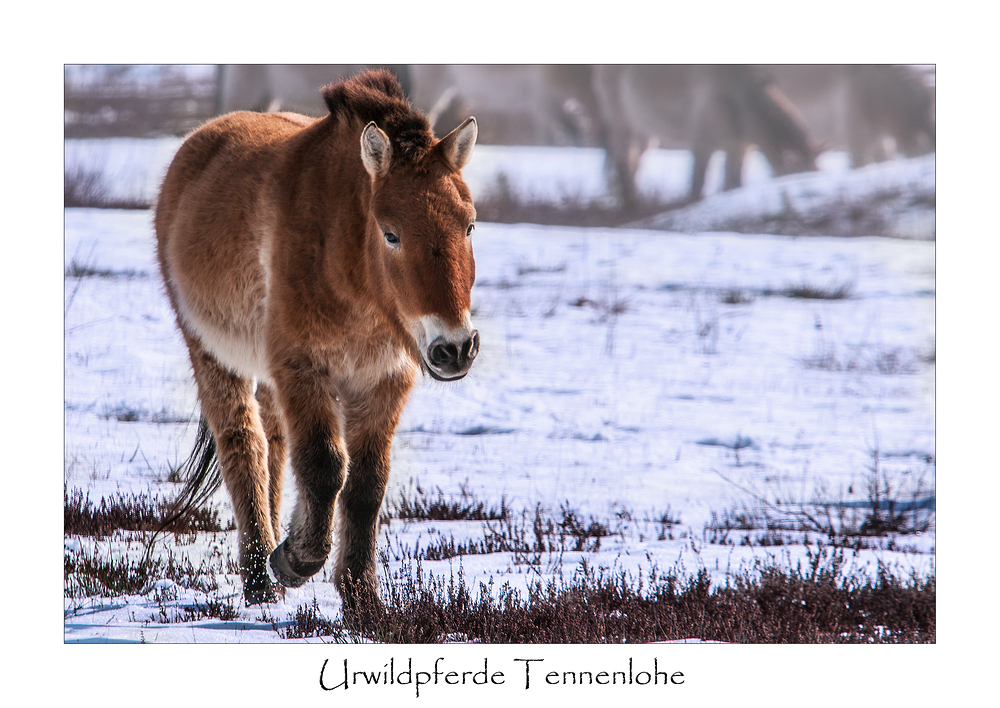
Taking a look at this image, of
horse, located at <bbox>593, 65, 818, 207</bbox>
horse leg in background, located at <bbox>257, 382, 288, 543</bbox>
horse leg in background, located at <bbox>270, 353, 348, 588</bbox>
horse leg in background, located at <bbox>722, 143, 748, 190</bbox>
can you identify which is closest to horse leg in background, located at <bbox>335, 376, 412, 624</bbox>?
horse leg in background, located at <bbox>270, 353, 348, 588</bbox>

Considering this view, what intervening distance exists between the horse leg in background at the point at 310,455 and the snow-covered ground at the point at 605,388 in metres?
0.54

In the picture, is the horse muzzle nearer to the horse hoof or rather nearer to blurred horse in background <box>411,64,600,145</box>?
the horse hoof

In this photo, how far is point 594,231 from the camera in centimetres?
646

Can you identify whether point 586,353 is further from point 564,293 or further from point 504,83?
point 504,83

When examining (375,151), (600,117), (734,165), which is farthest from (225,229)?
(734,165)

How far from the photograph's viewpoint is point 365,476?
3598mm

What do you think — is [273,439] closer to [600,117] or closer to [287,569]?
[287,569]

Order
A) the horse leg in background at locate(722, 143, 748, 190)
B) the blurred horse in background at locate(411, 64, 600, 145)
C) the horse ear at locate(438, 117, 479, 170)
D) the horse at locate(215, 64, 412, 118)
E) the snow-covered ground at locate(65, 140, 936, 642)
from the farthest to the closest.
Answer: the horse leg in background at locate(722, 143, 748, 190), the blurred horse in background at locate(411, 64, 600, 145), the horse at locate(215, 64, 412, 118), the snow-covered ground at locate(65, 140, 936, 642), the horse ear at locate(438, 117, 479, 170)

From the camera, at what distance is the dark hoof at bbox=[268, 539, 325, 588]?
3434 mm

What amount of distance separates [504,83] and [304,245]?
A: 7.03 feet

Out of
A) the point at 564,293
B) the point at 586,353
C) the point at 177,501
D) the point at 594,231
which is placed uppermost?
the point at 594,231

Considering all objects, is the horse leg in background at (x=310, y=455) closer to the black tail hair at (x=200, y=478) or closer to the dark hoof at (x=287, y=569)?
the dark hoof at (x=287, y=569)

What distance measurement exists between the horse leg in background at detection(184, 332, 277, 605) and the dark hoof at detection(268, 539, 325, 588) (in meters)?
0.42
